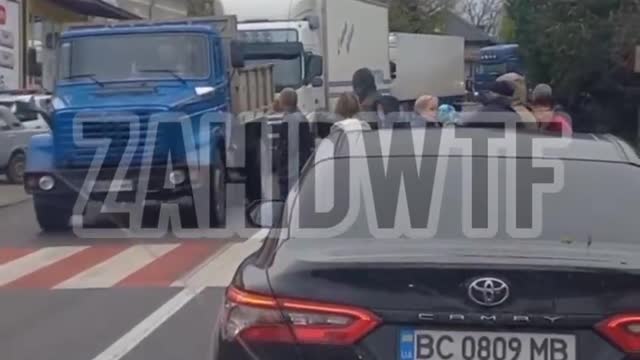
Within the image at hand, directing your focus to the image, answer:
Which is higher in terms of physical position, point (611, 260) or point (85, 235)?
point (611, 260)

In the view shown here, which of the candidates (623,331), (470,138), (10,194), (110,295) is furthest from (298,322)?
(10,194)

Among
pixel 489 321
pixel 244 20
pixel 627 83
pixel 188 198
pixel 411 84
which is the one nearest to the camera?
pixel 489 321

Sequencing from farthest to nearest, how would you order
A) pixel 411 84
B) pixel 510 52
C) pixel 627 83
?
pixel 510 52
pixel 411 84
pixel 627 83

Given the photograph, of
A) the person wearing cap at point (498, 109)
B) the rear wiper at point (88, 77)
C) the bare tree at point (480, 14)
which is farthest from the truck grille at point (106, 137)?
the bare tree at point (480, 14)

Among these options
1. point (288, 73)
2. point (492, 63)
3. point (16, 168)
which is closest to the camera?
point (16, 168)

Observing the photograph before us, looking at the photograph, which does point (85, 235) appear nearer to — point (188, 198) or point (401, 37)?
point (188, 198)

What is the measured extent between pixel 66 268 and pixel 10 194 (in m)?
11.0

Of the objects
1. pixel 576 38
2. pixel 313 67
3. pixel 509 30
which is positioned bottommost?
pixel 313 67

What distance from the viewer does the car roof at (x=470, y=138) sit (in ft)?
22.1

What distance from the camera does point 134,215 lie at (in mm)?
19422

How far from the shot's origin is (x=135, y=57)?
1889 centimetres

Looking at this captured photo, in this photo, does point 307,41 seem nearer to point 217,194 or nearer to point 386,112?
point 217,194

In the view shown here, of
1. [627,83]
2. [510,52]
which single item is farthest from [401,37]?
[627,83]

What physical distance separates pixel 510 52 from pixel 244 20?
28.1 metres
